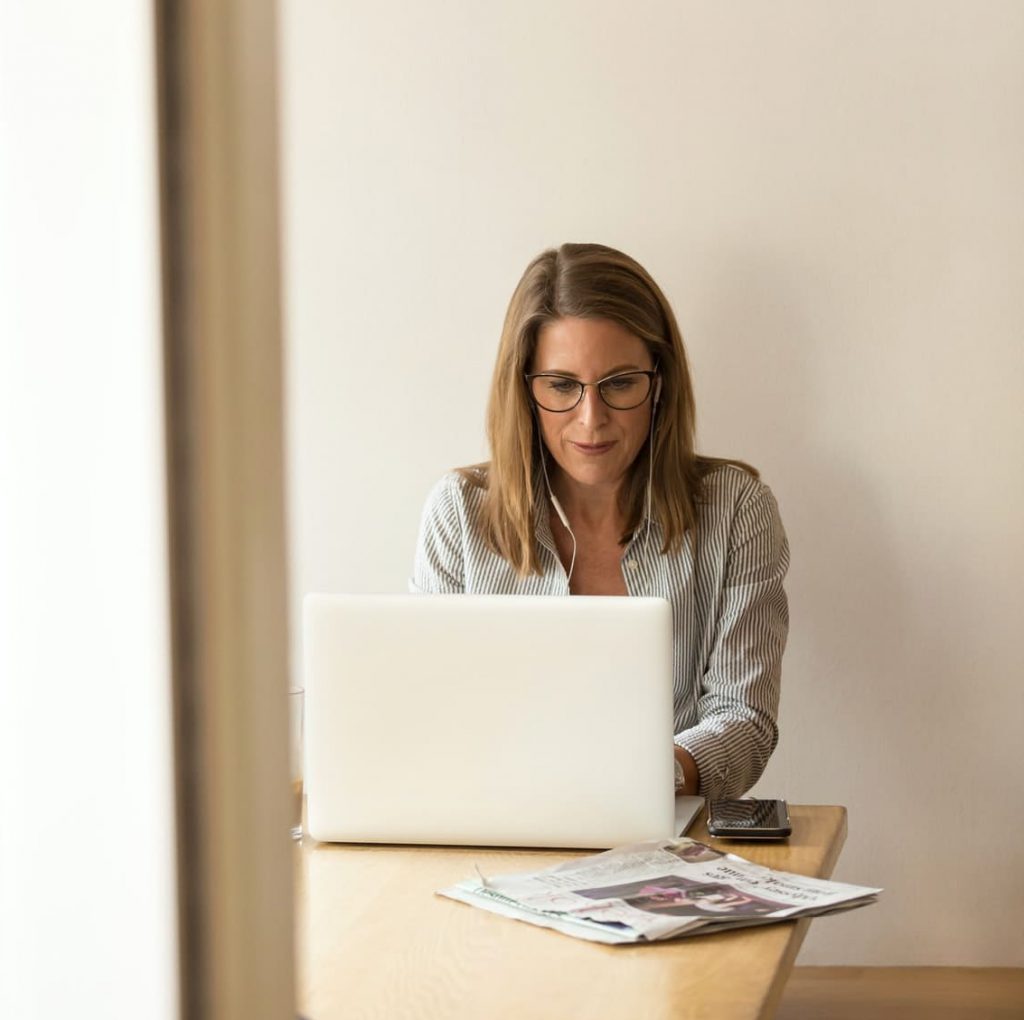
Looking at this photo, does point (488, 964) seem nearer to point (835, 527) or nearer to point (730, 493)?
point (730, 493)

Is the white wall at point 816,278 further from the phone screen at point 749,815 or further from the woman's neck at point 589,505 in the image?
the phone screen at point 749,815

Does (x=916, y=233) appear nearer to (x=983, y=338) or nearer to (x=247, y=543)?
(x=983, y=338)

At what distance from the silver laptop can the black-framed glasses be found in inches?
29.1

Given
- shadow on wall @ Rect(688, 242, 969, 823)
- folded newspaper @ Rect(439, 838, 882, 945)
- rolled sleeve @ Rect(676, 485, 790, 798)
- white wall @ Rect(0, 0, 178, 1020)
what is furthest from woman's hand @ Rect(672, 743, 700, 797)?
white wall @ Rect(0, 0, 178, 1020)

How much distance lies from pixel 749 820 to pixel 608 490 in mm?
782

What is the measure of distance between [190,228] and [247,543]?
5 cm

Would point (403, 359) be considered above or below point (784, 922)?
above

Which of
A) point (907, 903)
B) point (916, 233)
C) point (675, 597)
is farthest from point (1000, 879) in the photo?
point (916, 233)

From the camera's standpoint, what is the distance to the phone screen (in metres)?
1.41

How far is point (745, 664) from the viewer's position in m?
1.88

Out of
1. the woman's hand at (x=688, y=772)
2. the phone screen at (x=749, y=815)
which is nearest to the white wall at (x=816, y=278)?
the woman's hand at (x=688, y=772)

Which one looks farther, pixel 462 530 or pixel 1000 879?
pixel 1000 879

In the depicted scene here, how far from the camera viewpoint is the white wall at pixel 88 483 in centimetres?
21

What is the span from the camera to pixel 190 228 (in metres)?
0.20
